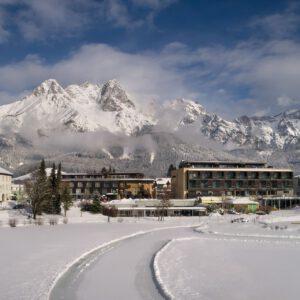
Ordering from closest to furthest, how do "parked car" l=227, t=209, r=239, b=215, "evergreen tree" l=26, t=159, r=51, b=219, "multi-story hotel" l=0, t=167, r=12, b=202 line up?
"evergreen tree" l=26, t=159, r=51, b=219 < "parked car" l=227, t=209, r=239, b=215 < "multi-story hotel" l=0, t=167, r=12, b=202

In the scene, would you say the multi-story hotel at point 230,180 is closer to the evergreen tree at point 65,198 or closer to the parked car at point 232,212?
the parked car at point 232,212

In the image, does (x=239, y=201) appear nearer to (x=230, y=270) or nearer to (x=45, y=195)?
(x=45, y=195)

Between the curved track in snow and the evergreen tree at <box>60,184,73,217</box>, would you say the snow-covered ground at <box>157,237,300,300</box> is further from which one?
the evergreen tree at <box>60,184,73,217</box>

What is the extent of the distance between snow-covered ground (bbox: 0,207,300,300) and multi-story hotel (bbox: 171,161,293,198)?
97.1 meters

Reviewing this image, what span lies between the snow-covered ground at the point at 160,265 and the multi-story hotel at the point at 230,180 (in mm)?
97083

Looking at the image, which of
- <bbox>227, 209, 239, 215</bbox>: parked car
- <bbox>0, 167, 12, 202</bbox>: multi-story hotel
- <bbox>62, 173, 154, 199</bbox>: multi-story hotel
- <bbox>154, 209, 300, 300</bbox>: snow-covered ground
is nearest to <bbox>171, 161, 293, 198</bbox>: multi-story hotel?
<bbox>227, 209, 239, 215</bbox>: parked car

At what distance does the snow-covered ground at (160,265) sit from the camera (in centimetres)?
2964

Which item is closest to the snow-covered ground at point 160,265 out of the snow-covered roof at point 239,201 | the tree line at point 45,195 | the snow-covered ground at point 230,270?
the snow-covered ground at point 230,270

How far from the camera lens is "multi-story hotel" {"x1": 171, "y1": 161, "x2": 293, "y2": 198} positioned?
159m

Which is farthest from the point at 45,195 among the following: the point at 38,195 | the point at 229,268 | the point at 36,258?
the point at 229,268

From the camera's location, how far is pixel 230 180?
160125 mm

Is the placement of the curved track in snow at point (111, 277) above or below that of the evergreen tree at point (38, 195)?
below

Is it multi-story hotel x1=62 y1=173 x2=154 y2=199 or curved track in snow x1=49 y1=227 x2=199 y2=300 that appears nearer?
curved track in snow x1=49 y1=227 x2=199 y2=300

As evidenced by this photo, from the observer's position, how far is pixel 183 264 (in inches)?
1550
